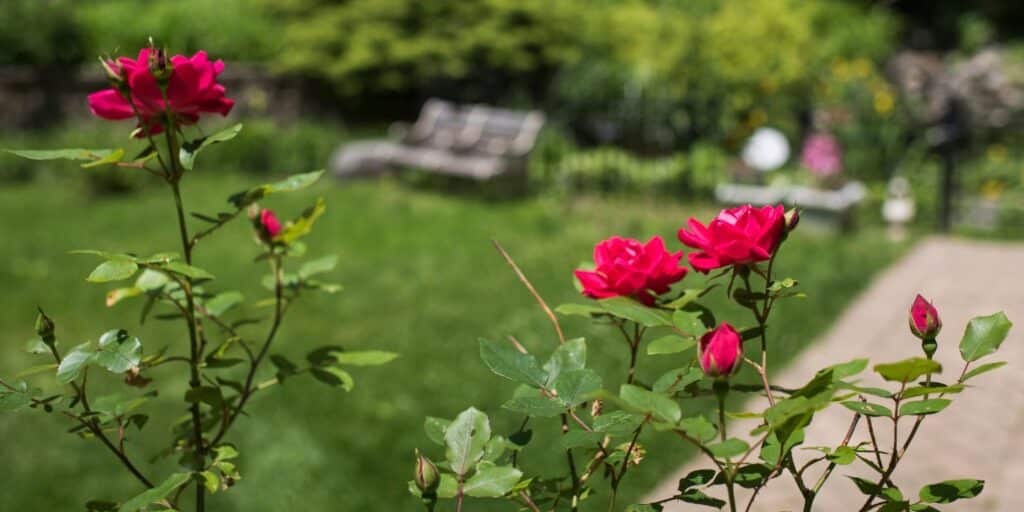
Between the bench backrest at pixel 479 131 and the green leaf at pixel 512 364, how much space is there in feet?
25.3

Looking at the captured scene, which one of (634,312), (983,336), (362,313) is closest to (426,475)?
(634,312)

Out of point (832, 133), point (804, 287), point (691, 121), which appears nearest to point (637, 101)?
point (691, 121)

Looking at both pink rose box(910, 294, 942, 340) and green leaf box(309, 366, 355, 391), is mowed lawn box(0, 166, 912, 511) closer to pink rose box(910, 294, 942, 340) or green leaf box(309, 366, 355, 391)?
green leaf box(309, 366, 355, 391)

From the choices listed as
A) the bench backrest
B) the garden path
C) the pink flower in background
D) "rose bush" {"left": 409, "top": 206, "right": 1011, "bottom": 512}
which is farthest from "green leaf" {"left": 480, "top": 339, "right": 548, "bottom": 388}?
the bench backrest

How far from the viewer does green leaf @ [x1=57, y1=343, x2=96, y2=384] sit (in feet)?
3.74

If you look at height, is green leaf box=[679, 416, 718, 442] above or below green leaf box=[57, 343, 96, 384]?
above

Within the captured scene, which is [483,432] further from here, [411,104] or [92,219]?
[411,104]

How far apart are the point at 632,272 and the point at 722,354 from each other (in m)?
0.24

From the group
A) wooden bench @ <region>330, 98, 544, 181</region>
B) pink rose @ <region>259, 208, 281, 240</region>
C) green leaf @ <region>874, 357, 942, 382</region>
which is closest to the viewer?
green leaf @ <region>874, 357, 942, 382</region>

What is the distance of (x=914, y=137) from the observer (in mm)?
9312

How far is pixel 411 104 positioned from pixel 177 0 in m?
3.37

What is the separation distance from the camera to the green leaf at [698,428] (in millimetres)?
942

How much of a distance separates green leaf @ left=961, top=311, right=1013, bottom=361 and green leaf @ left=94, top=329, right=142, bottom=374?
2.90ft

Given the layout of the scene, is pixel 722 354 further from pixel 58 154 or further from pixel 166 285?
pixel 166 285
